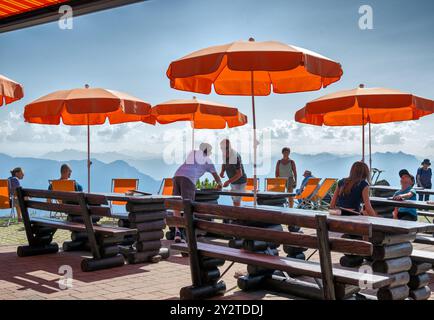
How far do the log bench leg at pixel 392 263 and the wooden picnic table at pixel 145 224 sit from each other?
10.5ft

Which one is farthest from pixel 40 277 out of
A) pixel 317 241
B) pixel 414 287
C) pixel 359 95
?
pixel 359 95

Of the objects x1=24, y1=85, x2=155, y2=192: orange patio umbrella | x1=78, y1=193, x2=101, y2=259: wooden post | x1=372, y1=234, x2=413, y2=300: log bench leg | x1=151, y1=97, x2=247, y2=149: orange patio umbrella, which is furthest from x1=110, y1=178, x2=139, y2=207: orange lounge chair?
x1=372, y1=234, x2=413, y2=300: log bench leg

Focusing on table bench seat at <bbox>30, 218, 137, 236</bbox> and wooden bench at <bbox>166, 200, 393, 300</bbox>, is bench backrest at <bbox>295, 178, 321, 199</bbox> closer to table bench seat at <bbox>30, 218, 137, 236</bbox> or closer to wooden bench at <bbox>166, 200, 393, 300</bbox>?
table bench seat at <bbox>30, 218, 137, 236</bbox>

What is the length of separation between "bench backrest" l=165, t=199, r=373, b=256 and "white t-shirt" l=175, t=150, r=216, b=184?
256 centimetres

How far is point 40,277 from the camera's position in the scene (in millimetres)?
5816

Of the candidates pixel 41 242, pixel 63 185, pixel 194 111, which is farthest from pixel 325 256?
pixel 63 185

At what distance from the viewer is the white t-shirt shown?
768cm

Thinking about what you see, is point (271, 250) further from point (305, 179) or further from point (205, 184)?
point (305, 179)

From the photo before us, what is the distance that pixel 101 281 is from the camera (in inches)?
220

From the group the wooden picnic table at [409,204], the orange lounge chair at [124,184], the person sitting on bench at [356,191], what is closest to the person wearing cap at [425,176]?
the wooden picnic table at [409,204]

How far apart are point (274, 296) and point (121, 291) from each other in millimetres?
1550

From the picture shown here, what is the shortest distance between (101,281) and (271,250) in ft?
6.28
